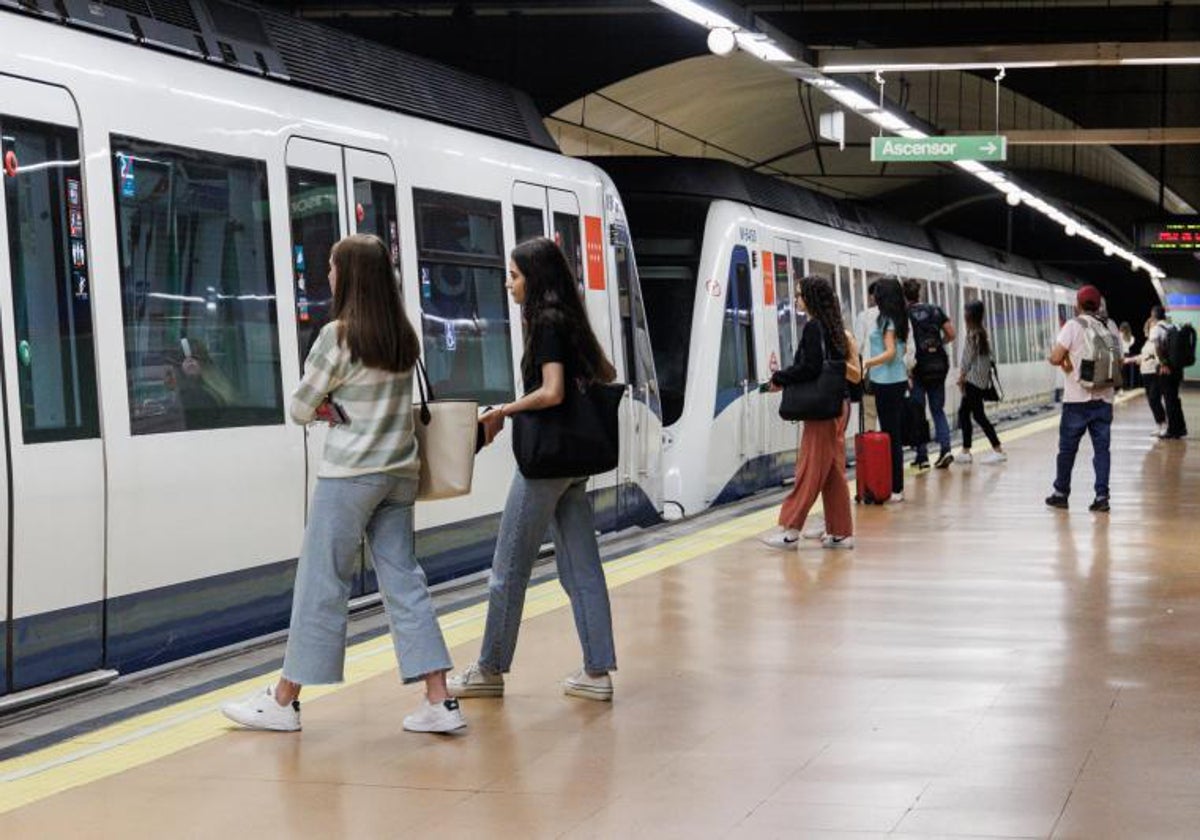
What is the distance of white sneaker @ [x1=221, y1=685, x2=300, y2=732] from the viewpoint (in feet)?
21.7

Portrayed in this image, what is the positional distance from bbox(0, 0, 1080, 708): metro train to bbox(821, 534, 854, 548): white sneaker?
1.55m

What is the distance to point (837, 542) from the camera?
40.1 feet

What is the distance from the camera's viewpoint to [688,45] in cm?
2567

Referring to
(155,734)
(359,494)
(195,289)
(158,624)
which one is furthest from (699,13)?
(155,734)

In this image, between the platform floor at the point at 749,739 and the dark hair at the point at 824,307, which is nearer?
the platform floor at the point at 749,739

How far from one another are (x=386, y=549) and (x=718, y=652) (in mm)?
2108

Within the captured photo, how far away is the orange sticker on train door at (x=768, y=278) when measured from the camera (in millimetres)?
17984

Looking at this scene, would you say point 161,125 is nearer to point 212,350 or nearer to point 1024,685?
point 212,350

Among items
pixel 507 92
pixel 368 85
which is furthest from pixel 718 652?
pixel 507 92

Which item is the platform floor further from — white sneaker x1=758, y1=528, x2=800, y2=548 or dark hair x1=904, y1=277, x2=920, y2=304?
dark hair x1=904, y1=277, x2=920, y2=304

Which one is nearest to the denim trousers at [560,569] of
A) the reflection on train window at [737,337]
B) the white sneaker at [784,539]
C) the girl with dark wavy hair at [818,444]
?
the girl with dark wavy hair at [818,444]

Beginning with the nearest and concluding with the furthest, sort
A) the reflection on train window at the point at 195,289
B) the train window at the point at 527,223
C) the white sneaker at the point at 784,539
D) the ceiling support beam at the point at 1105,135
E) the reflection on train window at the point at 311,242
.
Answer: the reflection on train window at the point at 195,289 < the reflection on train window at the point at 311,242 < the train window at the point at 527,223 < the white sneaker at the point at 784,539 < the ceiling support beam at the point at 1105,135

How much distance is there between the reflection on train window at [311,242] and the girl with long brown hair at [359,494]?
92.3 inches

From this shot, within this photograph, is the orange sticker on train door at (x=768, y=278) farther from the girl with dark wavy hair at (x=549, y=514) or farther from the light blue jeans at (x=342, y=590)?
the light blue jeans at (x=342, y=590)
